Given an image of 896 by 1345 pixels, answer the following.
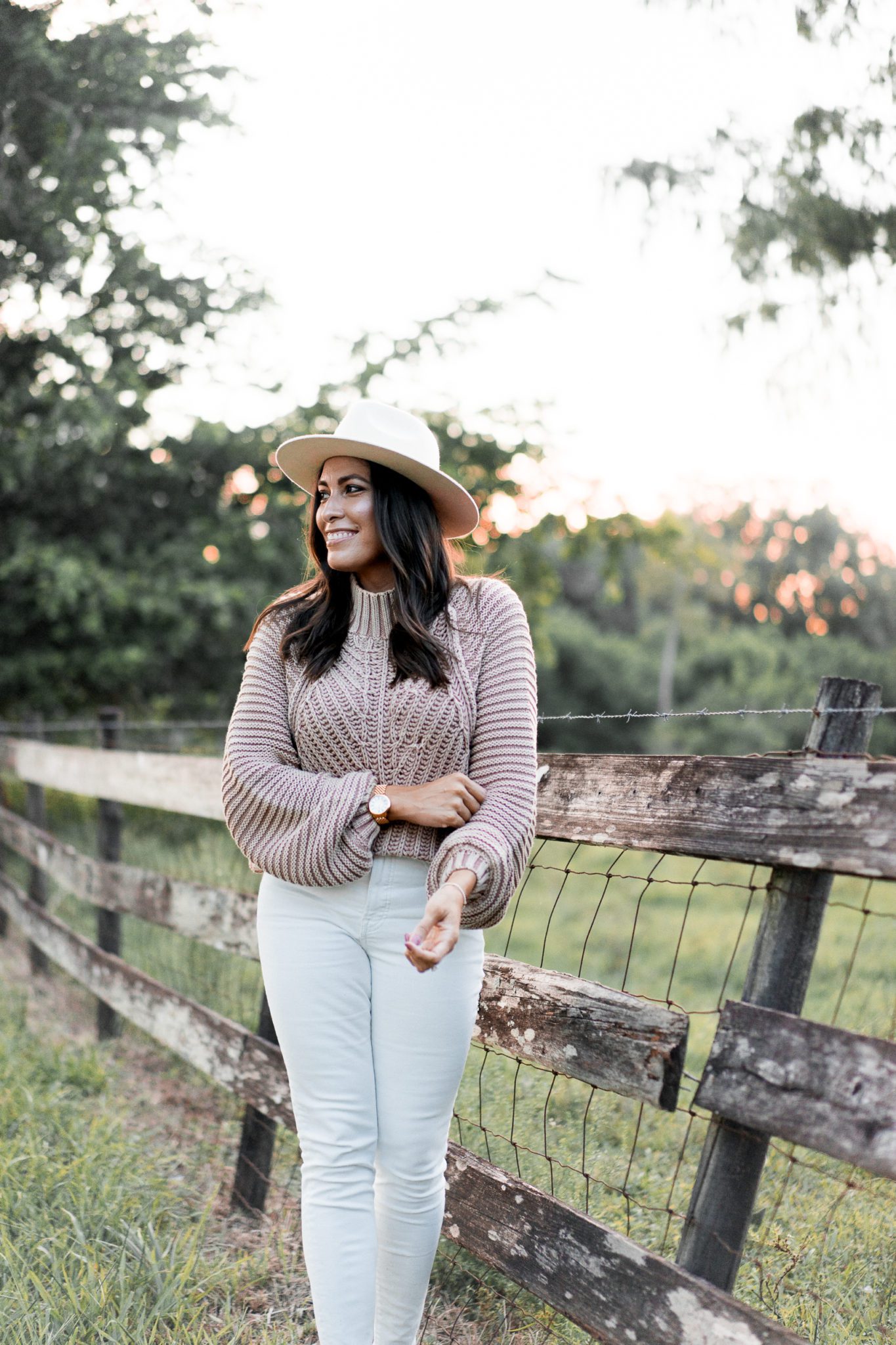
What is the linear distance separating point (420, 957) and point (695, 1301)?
669 millimetres

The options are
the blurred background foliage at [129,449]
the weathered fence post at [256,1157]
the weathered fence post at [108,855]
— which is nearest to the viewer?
the weathered fence post at [256,1157]

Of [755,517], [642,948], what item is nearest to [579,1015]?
[642,948]

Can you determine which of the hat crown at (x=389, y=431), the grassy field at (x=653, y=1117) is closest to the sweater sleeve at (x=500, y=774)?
the grassy field at (x=653, y=1117)

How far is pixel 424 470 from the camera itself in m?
2.25

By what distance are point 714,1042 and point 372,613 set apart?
3.46 ft

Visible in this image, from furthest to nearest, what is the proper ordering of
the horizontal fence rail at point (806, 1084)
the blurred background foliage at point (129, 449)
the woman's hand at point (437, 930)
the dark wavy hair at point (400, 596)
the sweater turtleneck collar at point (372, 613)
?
the blurred background foliage at point (129, 449), the sweater turtleneck collar at point (372, 613), the dark wavy hair at point (400, 596), the woman's hand at point (437, 930), the horizontal fence rail at point (806, 1084)

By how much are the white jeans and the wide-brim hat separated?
0.75m

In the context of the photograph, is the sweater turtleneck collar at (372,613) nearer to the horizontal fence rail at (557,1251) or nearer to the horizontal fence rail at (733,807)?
the horizontal fence rail at (733,807)

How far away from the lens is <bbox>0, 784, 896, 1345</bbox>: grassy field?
2.25 m

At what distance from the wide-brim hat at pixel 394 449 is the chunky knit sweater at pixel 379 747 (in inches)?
7.5

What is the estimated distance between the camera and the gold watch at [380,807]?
2.06 metres

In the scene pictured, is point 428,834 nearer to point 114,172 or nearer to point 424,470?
point 424,470

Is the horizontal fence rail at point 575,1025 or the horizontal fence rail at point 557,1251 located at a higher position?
the horizontal fence rail at point 575,1025

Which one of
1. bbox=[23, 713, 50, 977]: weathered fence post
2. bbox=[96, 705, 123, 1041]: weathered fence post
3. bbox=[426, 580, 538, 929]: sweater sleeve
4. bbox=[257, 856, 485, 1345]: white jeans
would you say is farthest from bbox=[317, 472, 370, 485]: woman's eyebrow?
bbox=[23, 713, 50, 977]: weathered fence post
